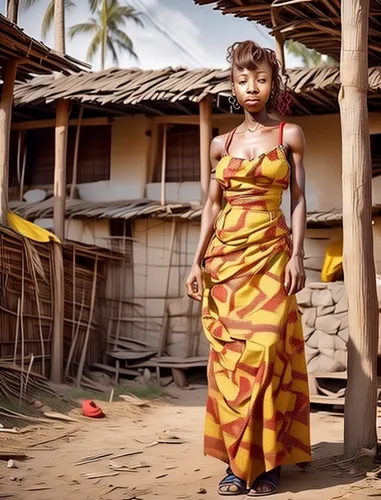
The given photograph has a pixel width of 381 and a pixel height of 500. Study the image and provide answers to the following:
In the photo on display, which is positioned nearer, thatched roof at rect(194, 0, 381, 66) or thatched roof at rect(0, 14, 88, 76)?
thatched roof at rect(0, 14, 88, 76)

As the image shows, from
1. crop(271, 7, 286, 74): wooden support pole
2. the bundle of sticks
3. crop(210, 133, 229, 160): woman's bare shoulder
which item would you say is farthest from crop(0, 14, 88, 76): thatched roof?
crop(210, 133, 229, 160): woman's bare shoulder

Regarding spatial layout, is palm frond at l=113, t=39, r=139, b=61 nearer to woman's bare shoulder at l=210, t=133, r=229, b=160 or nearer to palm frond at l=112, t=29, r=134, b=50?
palm frond at l=112, t=29, r=134, b=50

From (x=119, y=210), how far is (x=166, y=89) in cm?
199

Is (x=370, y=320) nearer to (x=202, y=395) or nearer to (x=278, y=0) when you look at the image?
(x=278, y=0)

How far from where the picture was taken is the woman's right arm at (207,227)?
13.3ft

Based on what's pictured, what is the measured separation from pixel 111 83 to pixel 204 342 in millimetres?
3830

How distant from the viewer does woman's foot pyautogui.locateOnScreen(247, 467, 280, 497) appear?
142 inches

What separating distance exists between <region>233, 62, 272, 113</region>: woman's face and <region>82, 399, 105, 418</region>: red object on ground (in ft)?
13.5

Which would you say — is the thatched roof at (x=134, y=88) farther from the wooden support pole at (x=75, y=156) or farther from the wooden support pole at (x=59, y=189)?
the wooden support pole at (x=59, y=189)

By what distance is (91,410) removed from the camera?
712 centimetres

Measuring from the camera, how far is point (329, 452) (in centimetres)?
475

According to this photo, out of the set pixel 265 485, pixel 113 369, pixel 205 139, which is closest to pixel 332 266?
pixel 205 139

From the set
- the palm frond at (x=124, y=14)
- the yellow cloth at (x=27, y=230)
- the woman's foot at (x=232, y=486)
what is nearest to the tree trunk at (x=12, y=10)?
the yellow cloth at (x=27, y=230)

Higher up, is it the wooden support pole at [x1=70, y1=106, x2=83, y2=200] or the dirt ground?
the wooden support pole at [x1=70, y1=106, x2=83, y2=200]
